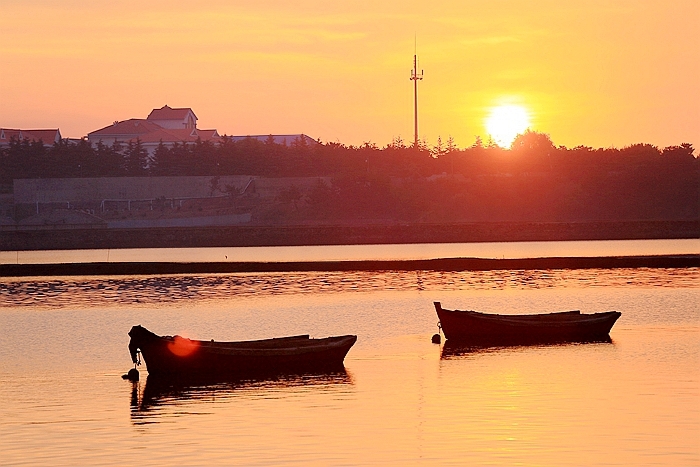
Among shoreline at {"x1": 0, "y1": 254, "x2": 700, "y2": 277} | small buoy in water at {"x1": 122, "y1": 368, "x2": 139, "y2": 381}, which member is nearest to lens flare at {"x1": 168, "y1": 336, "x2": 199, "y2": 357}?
small buoy in water at {"x1": 122, "y1": 368, "x2": 139, "y2": 381}

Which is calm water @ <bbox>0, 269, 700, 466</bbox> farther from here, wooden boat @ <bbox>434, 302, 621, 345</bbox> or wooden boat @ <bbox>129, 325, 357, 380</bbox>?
wooden boat @ <bbox>434, 302, 621, 345</bbox>

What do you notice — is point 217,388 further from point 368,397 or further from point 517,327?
point 517,327

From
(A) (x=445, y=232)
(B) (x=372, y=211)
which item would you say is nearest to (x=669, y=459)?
(A) (x=445, y=232)

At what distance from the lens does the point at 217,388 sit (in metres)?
33.9

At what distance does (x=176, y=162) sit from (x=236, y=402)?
13125 cm

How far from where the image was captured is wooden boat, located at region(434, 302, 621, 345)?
4388 cm

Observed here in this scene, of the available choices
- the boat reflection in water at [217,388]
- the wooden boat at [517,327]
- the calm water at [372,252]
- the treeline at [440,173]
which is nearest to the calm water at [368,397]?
the boat reflection in water at [217,388]

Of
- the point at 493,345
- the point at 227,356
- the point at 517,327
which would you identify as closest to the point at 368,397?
the point at 227,356

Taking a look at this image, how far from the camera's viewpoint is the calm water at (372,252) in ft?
330

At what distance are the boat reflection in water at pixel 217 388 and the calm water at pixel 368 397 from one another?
11 cm

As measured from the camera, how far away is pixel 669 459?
23.2 metres

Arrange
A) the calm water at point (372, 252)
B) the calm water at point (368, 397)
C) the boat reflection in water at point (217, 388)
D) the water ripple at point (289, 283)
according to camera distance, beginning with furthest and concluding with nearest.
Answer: the calm water at point (372, 252)
the water ripple at point (289, 283)
the boat reflection in water at point (217, 388)
the calm water at point (368, 397)

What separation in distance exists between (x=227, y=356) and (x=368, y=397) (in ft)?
19.7

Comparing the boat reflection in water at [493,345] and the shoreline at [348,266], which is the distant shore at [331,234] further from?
the boat reflection in water at [493,345]
